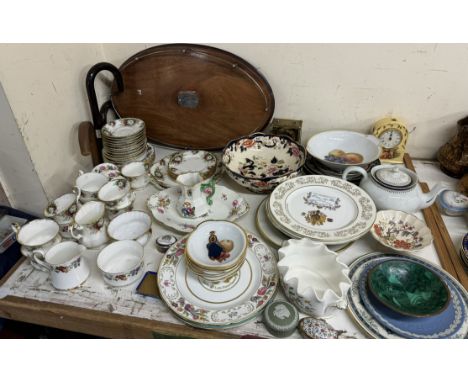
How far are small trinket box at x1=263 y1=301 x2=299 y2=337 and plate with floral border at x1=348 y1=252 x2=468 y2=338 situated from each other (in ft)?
0.40

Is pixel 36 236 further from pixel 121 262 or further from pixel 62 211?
pixel 121 262

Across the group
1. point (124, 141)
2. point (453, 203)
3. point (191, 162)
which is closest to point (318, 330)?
point (453, 203)

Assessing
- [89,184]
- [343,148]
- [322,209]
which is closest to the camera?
[322,209]

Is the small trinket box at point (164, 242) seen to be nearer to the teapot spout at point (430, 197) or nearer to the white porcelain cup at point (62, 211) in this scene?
the white porcelain cup at point (62, 211)

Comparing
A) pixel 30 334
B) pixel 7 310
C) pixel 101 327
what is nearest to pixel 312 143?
pixel 101 327

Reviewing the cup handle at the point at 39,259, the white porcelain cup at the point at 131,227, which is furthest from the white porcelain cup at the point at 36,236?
the white porcelain cup at the point at 131,227

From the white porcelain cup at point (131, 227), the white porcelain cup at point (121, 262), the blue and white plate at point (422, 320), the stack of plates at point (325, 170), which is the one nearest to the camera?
the blue and white plate at point (422, 320)

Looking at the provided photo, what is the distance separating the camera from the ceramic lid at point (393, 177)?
922 mm

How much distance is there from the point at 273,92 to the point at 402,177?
0.49 meters

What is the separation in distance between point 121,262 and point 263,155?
0.53 m

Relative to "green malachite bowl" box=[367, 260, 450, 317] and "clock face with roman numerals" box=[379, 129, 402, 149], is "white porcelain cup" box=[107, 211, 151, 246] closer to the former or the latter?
"green malachite bowl" box=[367, 260, 450, 317]

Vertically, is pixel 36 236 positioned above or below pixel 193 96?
below

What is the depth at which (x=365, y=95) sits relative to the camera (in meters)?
1.12

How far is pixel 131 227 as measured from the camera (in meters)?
0.95
